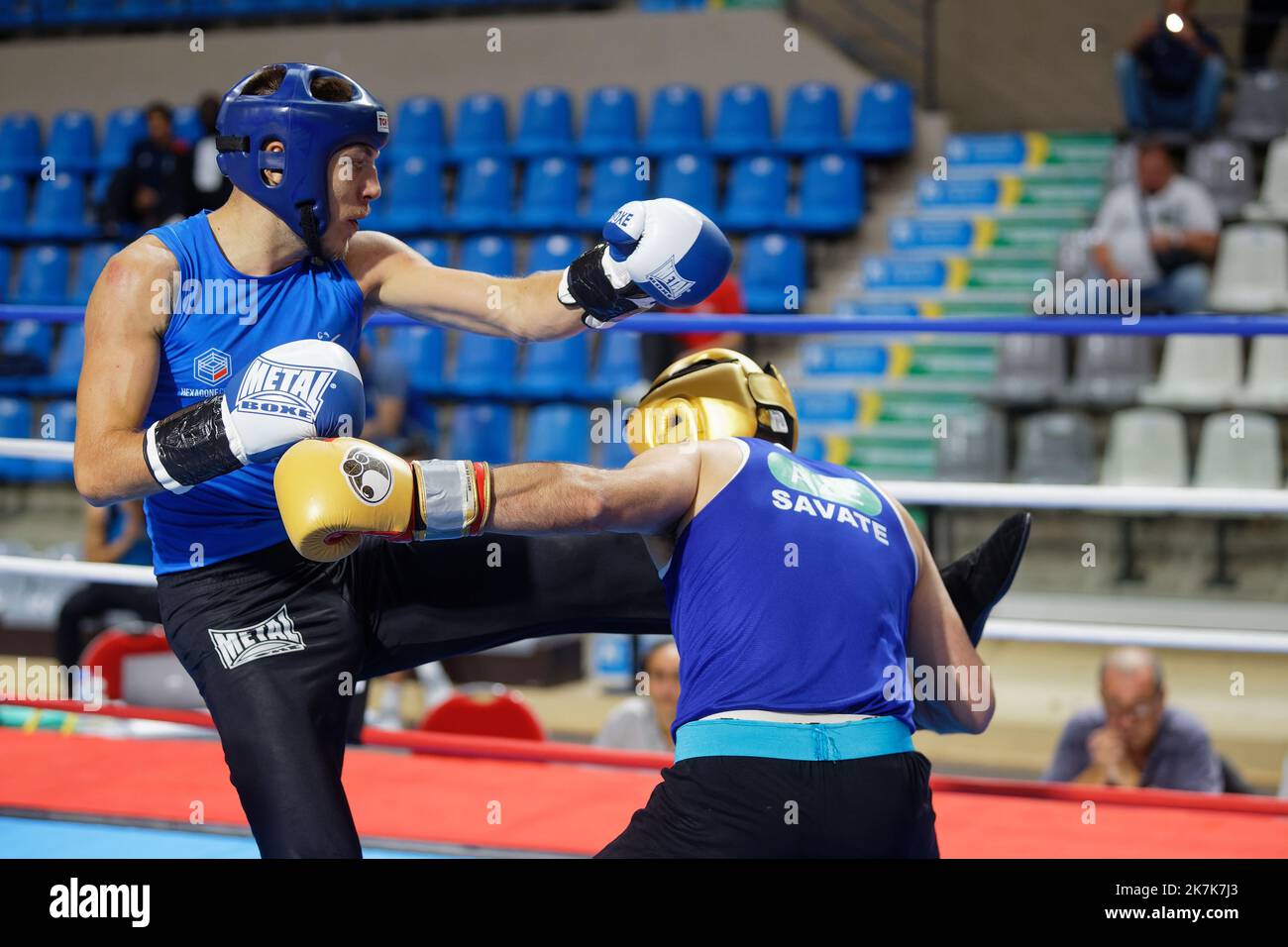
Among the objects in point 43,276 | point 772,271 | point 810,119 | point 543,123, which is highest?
point 543,123

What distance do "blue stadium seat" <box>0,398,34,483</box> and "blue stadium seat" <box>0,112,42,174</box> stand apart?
→ 2032mm

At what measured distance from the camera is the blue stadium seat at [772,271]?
791 centimetres

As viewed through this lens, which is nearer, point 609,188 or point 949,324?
point 949,324

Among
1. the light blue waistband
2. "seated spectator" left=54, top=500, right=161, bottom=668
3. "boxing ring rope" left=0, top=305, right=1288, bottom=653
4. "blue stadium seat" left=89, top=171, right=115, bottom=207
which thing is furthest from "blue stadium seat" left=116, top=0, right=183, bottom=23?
the light blue waistband

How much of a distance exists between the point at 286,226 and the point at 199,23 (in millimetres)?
9050

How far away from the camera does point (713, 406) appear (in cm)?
236

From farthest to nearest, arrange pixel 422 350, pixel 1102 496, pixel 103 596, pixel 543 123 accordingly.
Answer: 1. pixel 543 123
2. pixel 422 350
3. pixel 103 596
4. pixel 1102 496

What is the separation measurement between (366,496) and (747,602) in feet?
1.73

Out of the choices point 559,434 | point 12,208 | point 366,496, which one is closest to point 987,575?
point 366,496

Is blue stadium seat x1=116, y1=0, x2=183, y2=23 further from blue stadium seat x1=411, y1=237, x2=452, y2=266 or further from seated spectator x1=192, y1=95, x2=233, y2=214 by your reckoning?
blue stadium seat x1=411, y1=237, x2=452, y2=266

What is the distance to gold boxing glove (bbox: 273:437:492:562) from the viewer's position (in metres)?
1.84

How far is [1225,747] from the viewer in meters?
5.28

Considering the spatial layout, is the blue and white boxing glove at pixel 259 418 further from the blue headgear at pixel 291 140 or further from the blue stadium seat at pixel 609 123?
the blue stadium seat at pixel 609 123

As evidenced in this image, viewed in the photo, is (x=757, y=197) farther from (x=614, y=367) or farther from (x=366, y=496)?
(x=366, y=496)
